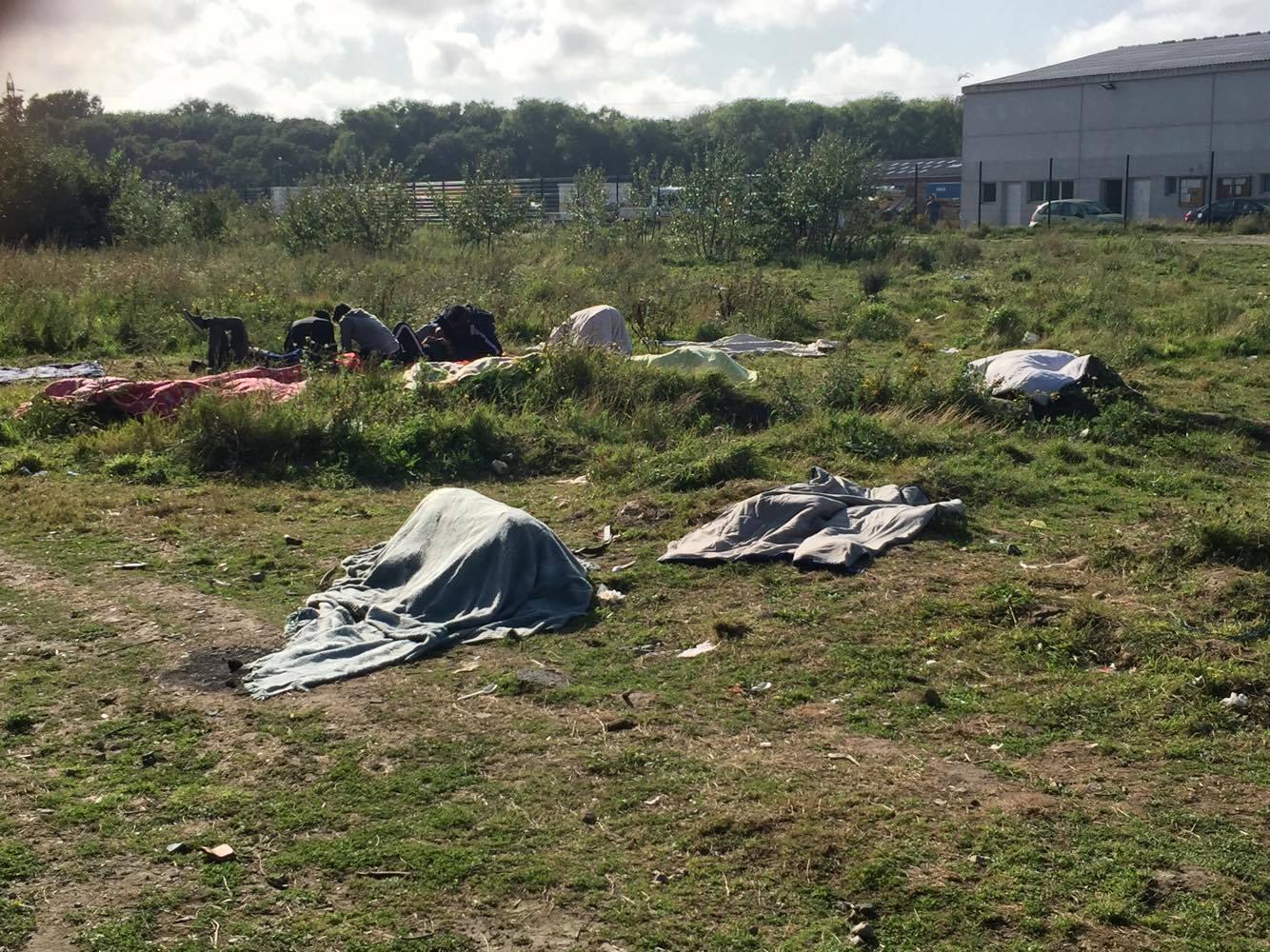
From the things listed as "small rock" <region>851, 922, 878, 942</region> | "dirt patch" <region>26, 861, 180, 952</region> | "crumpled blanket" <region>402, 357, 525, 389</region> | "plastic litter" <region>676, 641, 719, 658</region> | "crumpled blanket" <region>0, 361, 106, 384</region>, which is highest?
"crumpled blanket" <region>402, 357, 525, 389</region>

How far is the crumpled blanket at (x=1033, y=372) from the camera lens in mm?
10430

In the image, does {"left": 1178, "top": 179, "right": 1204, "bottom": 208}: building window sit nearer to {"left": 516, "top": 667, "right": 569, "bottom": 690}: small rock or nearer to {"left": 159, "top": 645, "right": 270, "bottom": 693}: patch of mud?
{"left": 516, "top": 667, "right": 569, "bottom": 690}: small rock

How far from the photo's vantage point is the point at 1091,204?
35656 mm

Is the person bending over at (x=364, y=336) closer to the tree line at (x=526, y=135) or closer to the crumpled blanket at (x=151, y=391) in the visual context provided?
the crumpled blanket at (x=151, y=391)

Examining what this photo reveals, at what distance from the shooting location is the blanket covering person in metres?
5.63

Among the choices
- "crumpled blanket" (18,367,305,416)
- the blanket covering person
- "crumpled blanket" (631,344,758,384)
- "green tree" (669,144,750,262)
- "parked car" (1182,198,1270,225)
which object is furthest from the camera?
"parked car" (1182,198,1270,225)

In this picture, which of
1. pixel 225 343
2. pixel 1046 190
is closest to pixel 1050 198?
pixel 1046 190

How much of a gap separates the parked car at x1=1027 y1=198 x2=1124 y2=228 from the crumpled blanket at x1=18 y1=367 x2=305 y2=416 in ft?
87.2

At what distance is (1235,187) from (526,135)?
4531 centimetres

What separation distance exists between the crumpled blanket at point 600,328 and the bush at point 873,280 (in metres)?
6.77

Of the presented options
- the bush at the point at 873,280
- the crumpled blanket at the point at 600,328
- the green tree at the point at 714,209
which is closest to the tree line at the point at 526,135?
the green tree at the point at 714,209

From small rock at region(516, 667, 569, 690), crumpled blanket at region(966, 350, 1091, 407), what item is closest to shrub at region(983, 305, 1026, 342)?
crumpled blanket at region(966, 350, 1091, 407)

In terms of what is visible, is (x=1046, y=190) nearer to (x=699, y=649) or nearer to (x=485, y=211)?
(x=485, y=211)

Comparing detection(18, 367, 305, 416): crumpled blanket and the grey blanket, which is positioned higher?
detection(18, 367, 305, 416): crumpled blanket
